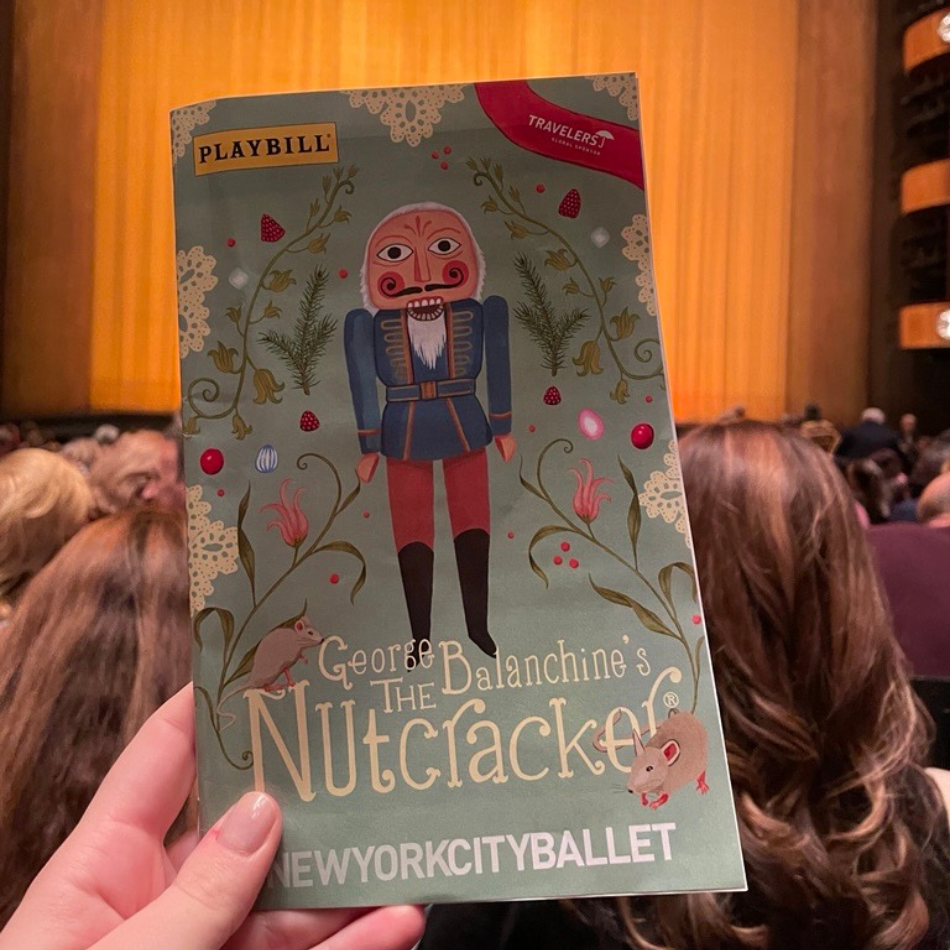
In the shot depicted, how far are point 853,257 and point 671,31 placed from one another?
6.98 feet

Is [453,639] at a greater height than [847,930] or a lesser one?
greater

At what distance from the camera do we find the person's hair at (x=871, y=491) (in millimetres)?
3475

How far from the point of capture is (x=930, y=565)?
5.93 feet

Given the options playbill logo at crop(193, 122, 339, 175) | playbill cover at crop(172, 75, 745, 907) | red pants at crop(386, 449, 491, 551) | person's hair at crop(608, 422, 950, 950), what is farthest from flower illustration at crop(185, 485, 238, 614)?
person's hair at crop(608, 422, 950, 950)

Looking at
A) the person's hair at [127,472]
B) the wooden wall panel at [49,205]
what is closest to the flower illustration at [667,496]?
the person's hair at [127,472]

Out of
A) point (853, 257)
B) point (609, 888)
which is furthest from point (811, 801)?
point (853, 257)

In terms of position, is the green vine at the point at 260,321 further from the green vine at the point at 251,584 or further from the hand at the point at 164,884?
the hand at the point at 164,884

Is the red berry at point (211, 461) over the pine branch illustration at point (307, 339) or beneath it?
beneath

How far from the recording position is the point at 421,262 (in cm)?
64

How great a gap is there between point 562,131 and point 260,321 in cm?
24

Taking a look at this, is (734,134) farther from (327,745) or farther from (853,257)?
(327,745)

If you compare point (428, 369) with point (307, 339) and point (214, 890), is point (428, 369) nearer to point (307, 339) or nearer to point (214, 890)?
point (307, 339)

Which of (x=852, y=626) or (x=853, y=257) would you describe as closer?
(x=852, y=626)

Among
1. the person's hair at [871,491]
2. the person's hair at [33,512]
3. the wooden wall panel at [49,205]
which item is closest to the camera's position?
the person's hair at [33,512]
